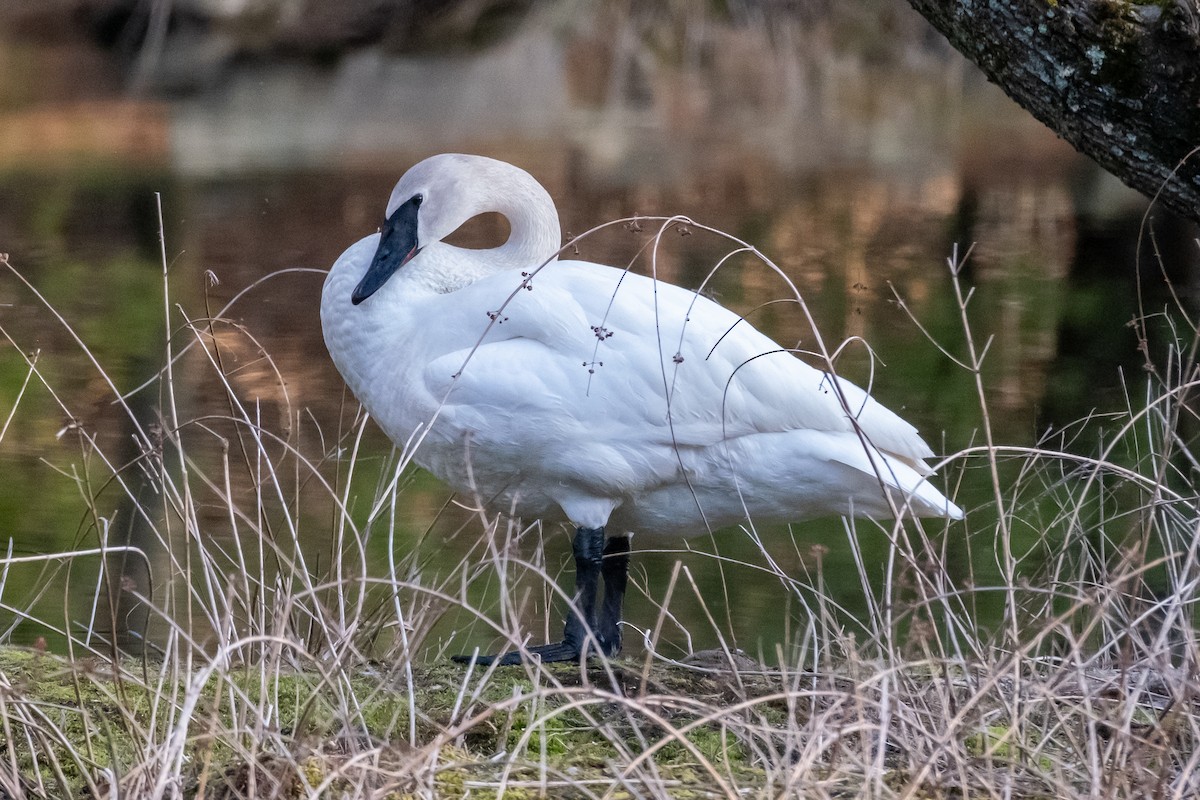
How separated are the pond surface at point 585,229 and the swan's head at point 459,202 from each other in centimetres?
44

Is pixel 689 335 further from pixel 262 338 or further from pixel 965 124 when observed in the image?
pixel 965 124

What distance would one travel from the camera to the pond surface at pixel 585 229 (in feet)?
19.5

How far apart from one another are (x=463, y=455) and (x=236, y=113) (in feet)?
39.6

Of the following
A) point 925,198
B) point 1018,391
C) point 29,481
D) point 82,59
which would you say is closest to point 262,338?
point 29,481

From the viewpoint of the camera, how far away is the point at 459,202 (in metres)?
3.55

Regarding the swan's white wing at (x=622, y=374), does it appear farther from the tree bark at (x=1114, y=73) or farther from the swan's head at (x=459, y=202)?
the tree bark at (x=1114, y=73)

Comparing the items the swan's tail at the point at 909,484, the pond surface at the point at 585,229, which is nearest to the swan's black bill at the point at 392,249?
the pond surface at the point at 585,229

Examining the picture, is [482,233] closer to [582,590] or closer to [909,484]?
[582,590]

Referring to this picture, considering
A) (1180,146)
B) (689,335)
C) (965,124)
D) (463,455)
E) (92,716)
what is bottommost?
(965,124)

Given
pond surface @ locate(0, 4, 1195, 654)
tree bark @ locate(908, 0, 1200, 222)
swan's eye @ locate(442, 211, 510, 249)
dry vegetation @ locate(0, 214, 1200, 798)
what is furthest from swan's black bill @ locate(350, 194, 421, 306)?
swan's eye @ locate(442, 211, 510, 249)

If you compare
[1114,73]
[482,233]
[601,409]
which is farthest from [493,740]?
[482,233]

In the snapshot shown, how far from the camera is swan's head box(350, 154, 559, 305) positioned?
3527 millimetres

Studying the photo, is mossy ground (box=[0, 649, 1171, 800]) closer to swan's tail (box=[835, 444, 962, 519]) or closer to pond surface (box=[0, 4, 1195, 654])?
swan's tail (box=[835, 444, 962, 519])

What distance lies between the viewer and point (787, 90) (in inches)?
626
